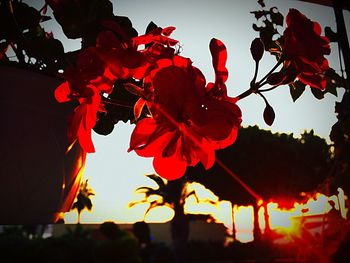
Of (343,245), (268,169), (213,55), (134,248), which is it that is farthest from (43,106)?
(268,169)

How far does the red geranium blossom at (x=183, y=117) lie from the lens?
36 centimetres

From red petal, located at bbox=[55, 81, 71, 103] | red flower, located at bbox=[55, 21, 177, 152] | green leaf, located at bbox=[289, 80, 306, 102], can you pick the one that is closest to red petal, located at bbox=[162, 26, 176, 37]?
red flower, located at bbox=[55, 21, 177, 152]

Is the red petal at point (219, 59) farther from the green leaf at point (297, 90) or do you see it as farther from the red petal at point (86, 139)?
the green leaf at point (297, 90)

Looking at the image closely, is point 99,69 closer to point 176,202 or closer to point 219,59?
point 219,59

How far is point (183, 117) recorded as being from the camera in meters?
0.38

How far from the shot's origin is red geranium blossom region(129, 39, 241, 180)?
36 cm

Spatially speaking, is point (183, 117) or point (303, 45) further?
point (303, 45)

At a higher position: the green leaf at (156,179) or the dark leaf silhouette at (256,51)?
the dark leaf silhouette at (256,51)

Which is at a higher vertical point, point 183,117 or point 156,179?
point 183,117

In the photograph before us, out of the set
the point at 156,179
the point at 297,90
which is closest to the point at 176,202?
the point at 156,179

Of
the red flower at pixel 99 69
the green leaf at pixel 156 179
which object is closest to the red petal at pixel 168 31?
the red flower at pixel 99 69

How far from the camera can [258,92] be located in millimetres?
507

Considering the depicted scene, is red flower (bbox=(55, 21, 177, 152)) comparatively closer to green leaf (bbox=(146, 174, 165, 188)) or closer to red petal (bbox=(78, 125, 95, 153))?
red petal (bbox=(78, 125, 95, 153))

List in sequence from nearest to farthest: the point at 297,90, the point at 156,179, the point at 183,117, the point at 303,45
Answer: the point at 183,117 < the point at 303,45 < the point at 297,90 < the point at 156,179
